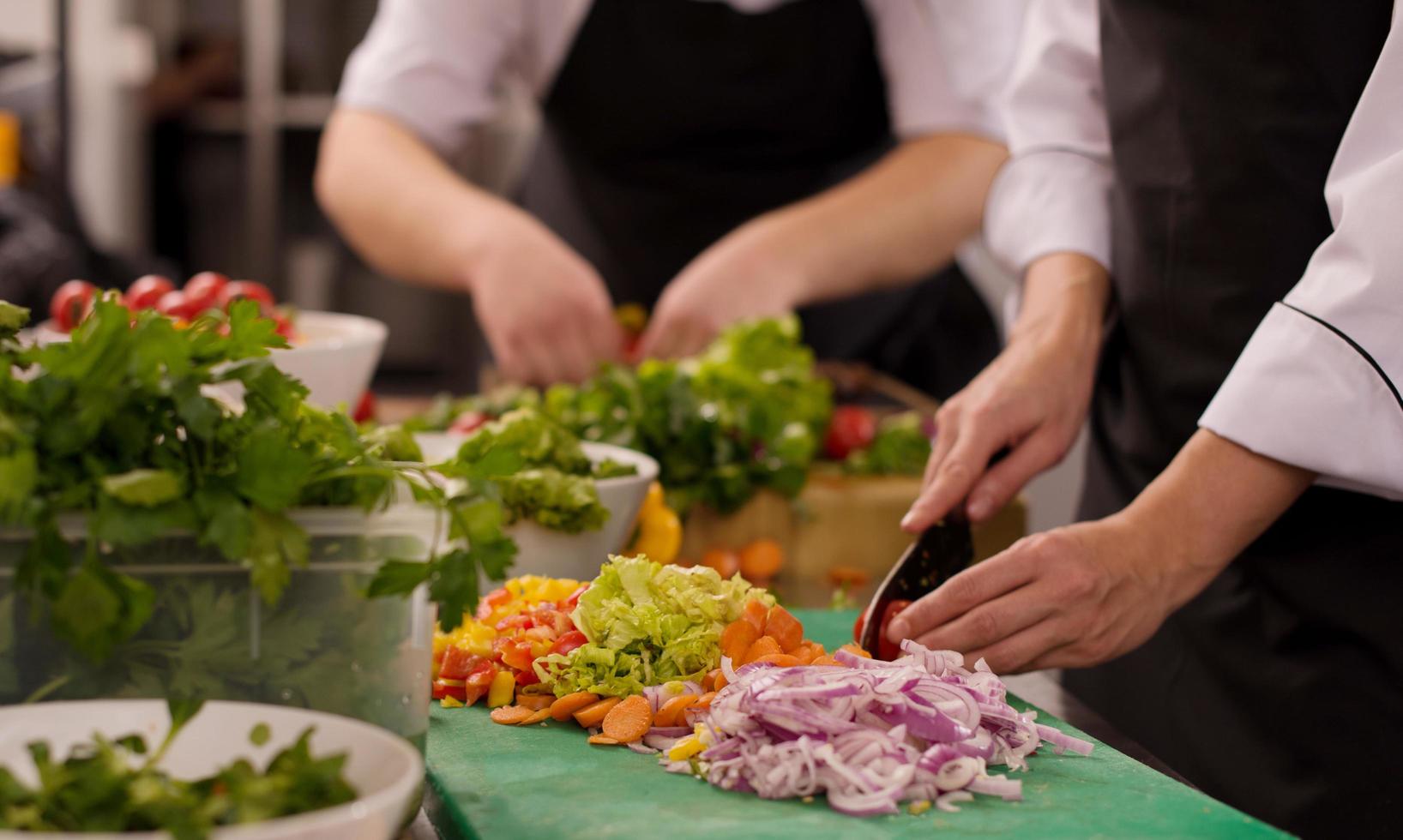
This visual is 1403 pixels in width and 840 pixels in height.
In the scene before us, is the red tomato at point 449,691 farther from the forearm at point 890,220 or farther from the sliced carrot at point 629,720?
the forearm at point 890,220

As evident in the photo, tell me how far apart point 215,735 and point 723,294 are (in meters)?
1.66

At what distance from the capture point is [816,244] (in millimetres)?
2482

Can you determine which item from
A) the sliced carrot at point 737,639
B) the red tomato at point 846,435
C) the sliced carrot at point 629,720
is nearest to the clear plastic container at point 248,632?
the sliced carrot at point 629,720

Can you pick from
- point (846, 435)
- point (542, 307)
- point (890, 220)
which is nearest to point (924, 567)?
point (846, 435)

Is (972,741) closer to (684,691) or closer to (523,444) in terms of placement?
(684,691)

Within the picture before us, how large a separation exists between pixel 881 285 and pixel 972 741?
1.76 metres

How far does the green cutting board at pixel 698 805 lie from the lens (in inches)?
34.8

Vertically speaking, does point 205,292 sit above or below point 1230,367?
below

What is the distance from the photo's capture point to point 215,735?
2.57 ft

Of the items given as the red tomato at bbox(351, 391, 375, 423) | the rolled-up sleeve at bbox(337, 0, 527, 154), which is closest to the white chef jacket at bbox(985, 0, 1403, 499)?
the red tomato at bbox(351, 391, 375, 423)

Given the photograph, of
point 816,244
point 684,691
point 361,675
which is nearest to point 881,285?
point 816,244

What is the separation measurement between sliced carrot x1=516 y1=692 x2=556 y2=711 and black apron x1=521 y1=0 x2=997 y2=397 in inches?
54.1

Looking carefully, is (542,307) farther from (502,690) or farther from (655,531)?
(502,690)

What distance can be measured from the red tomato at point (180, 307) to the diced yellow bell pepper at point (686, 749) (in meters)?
0.94
